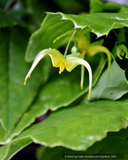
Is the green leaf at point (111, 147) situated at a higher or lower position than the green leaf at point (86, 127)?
lower

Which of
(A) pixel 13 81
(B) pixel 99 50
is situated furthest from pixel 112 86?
(A) pixel 13 81

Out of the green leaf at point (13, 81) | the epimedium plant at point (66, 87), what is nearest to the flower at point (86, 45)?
the epimedium plant at point (66, 87)

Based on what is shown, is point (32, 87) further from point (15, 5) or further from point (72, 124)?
point (15, 5)

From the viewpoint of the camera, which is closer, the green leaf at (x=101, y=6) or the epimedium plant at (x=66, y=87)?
the epimedium plant at (x=66, y=87)

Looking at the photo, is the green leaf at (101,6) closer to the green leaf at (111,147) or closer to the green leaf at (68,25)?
the green leaf at (68,25)

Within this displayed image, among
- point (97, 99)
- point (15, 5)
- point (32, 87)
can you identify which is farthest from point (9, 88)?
point (15, 5)

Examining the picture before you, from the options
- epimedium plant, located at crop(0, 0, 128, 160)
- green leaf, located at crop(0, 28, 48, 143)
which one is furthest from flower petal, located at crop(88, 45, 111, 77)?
green leaf, located at crop(0, 28, 48, 143)

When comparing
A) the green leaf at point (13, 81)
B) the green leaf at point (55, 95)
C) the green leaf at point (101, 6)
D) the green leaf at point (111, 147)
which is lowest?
the green leaf at point (111, 147)
